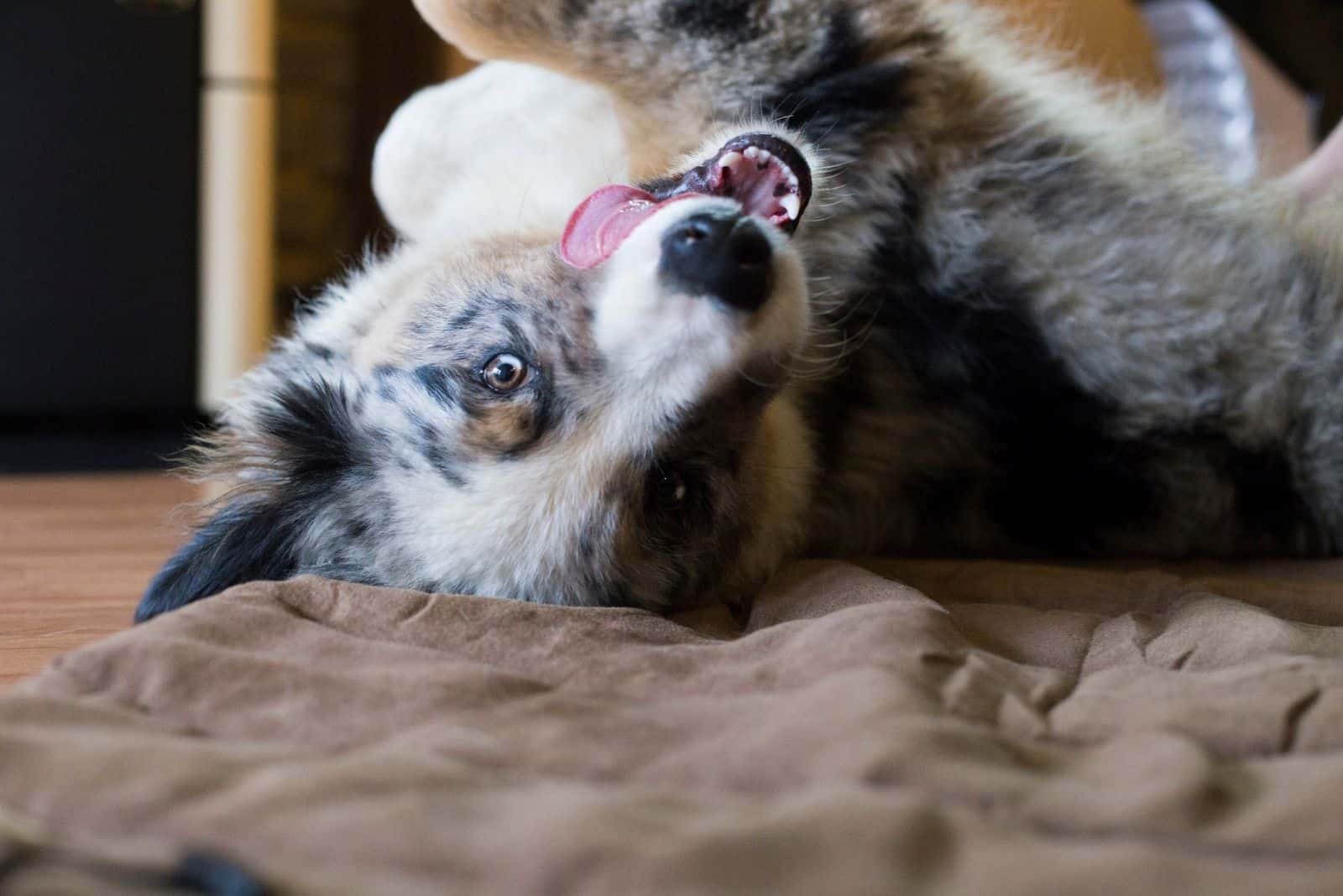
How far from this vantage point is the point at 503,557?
1.51 metres

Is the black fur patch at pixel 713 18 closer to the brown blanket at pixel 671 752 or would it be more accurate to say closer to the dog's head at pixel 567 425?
the dog's head at pixel 567 425

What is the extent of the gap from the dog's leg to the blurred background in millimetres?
1622

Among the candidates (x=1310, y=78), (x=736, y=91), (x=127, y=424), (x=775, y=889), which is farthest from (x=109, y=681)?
(x=1310, y=78)

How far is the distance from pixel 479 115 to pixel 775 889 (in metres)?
1.59

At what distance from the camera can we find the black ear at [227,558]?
1.51 metres

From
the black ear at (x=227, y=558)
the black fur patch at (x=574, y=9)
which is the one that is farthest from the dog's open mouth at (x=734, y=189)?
the black ear at (x=227, y=558)

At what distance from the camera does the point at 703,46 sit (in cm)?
181

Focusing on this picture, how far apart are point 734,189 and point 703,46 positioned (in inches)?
9.5

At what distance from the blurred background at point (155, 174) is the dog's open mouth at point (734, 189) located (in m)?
1.83

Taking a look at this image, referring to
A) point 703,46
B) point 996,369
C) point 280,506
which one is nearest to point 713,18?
point 703,46

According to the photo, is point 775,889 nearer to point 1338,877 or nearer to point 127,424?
point 1338,877

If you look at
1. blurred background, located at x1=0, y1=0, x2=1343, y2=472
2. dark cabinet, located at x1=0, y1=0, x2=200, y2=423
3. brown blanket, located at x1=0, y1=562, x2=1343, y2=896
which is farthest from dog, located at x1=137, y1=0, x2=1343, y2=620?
dark cabinet, located at x1=0, y1=0, x2=200, y2=423

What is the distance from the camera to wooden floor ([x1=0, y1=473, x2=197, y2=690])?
175 cm

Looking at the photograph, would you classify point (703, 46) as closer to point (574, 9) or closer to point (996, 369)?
point (574, 9)
